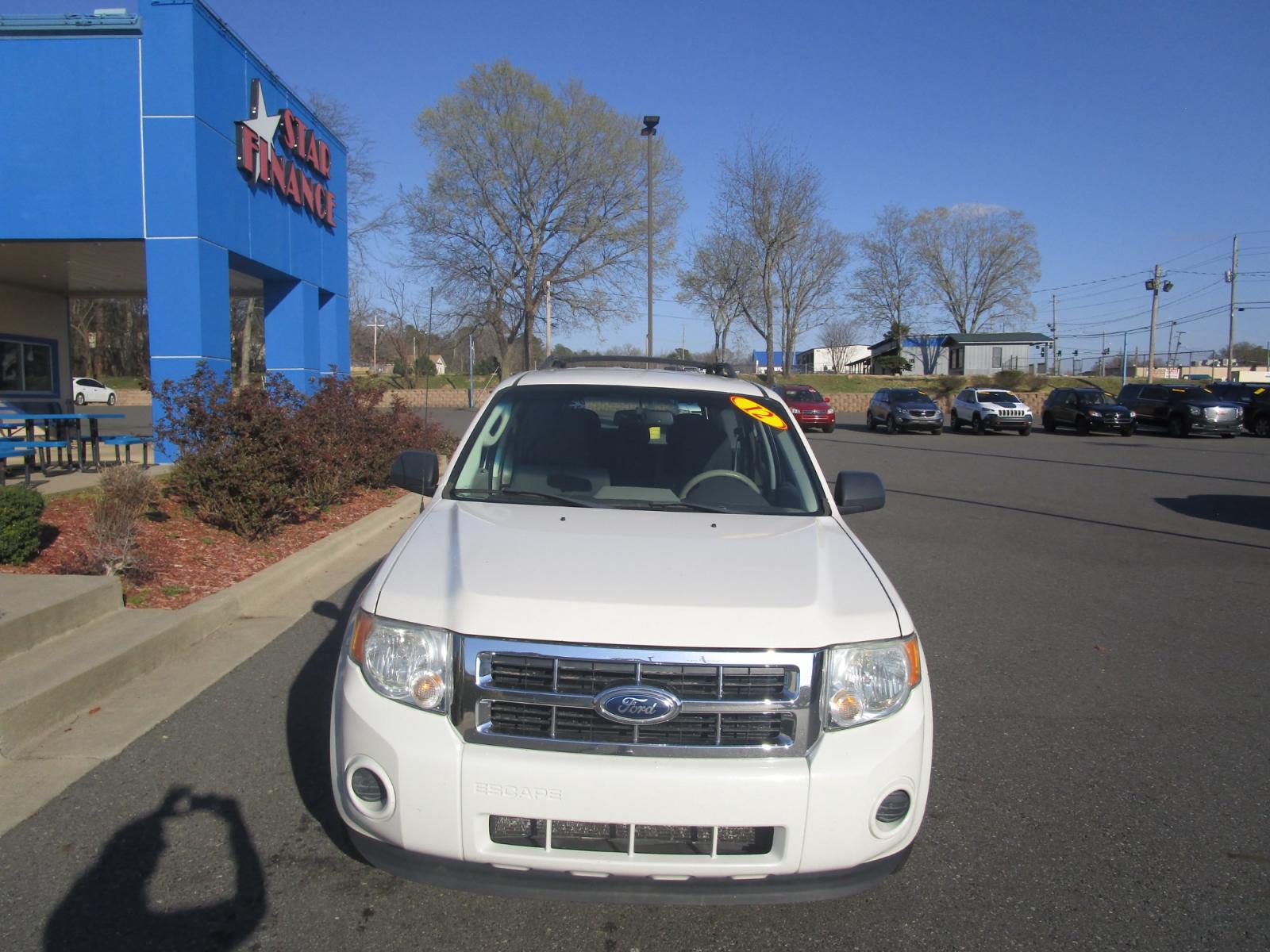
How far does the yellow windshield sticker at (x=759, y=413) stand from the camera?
14.5ft

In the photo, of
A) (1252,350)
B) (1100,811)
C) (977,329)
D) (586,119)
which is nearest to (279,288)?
(1100,811)

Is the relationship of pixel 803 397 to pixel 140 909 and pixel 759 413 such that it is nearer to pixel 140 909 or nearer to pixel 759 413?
pixel 759 413

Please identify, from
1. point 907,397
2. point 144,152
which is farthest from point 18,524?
point 907,397

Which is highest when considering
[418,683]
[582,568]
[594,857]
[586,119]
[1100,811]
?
[586,119]

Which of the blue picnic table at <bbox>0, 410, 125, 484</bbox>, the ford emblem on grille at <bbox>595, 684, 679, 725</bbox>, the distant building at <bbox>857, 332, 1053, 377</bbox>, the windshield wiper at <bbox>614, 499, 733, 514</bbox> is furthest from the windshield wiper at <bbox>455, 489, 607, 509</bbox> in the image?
the distant building at <bbox>857, 332, 1053, 377</bbox>

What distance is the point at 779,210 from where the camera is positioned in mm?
50719

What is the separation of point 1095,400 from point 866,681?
31.7 m

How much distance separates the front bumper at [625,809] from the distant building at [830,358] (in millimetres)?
88752

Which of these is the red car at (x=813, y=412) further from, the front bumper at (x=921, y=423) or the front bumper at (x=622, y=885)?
the front bumper at (x=622, y=885)

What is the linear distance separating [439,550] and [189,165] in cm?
1096

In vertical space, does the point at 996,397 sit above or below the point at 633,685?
above

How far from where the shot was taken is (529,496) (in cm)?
386

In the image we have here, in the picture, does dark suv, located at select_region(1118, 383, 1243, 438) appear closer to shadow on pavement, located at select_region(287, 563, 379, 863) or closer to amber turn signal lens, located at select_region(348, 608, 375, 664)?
shadow on pavement, located at select_region(287, 563, 379, 863)

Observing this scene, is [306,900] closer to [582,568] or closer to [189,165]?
[582,568]
